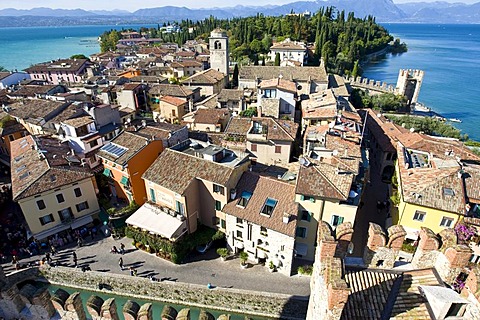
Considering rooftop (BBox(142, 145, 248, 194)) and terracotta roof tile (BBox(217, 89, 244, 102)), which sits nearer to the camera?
rooftop (BBox(142, 145, 248, 194))

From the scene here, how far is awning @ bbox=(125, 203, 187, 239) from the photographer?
1009 inches

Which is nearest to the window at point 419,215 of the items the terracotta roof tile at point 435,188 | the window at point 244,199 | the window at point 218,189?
the terracotta roof tile at point 435,188

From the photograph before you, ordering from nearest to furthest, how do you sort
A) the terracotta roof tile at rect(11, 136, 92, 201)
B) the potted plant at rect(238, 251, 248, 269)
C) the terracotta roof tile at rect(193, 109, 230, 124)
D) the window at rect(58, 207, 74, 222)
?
the potted plant at rect(238, 251, 248, 269), the terracotta roof tile at rect(11, 136, 92, 201), the window at rect(58, 207, 74, 222), the terracotta roof tile at rect(193, 109, 230, 124)

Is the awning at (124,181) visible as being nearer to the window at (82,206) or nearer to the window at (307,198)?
the window at (82,206)

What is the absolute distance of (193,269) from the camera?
2588 centimetres

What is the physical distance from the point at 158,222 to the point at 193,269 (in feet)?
18.0

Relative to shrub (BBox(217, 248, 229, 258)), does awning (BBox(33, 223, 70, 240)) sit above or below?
above

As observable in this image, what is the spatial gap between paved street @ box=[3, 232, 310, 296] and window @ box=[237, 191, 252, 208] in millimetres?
5757

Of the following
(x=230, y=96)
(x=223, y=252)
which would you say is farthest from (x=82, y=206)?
(x=230, y=96)

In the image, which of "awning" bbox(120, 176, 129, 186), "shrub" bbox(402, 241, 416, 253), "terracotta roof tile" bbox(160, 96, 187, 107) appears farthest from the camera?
"terracotta roof tile" bbox(160, 96, 187, 107)

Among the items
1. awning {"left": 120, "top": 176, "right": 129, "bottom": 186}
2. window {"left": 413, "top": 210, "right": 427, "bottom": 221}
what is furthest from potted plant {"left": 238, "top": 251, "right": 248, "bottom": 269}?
window {"left": 413, "top": 210, "right": 427, "bottom": 221}

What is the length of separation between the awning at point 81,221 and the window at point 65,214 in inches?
25.8

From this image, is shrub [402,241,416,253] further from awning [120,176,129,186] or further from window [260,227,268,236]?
awning [120,176,129,186]

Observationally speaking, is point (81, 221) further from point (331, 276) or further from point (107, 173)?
point (331, 276)
